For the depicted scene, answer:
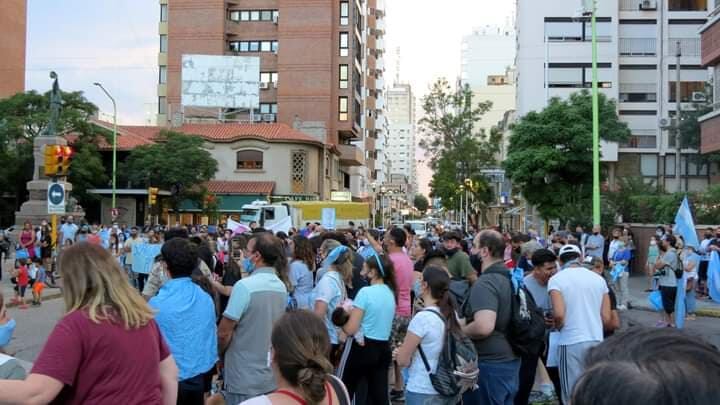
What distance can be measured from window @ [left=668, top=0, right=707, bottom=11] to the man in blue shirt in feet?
178

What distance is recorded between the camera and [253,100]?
61.8 metres

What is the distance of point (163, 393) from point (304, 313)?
3.21ft

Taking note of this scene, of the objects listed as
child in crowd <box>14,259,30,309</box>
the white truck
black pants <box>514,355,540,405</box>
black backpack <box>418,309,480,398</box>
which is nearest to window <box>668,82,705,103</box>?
the white truck

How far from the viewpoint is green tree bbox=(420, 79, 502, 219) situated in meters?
54.2

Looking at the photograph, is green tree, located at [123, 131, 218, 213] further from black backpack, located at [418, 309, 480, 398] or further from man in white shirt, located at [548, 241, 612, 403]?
black backpack, located at [418, 309, 480, 398]

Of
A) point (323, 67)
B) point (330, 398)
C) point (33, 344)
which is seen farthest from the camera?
point (323, 67)

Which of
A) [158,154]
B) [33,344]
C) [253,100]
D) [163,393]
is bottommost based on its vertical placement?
[33,344]

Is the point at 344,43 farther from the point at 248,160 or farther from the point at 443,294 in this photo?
the point at 443,294

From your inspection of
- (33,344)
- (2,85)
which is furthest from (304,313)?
(2,85)

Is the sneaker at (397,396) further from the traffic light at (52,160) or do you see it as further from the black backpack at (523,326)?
the traffic light at (52,160)

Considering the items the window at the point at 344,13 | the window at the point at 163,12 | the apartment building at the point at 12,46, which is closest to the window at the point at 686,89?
the window at the point at 344,13

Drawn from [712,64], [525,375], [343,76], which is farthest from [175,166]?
[525,375]

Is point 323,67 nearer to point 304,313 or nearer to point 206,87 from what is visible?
point 206,87

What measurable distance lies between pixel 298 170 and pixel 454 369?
55228 mm
